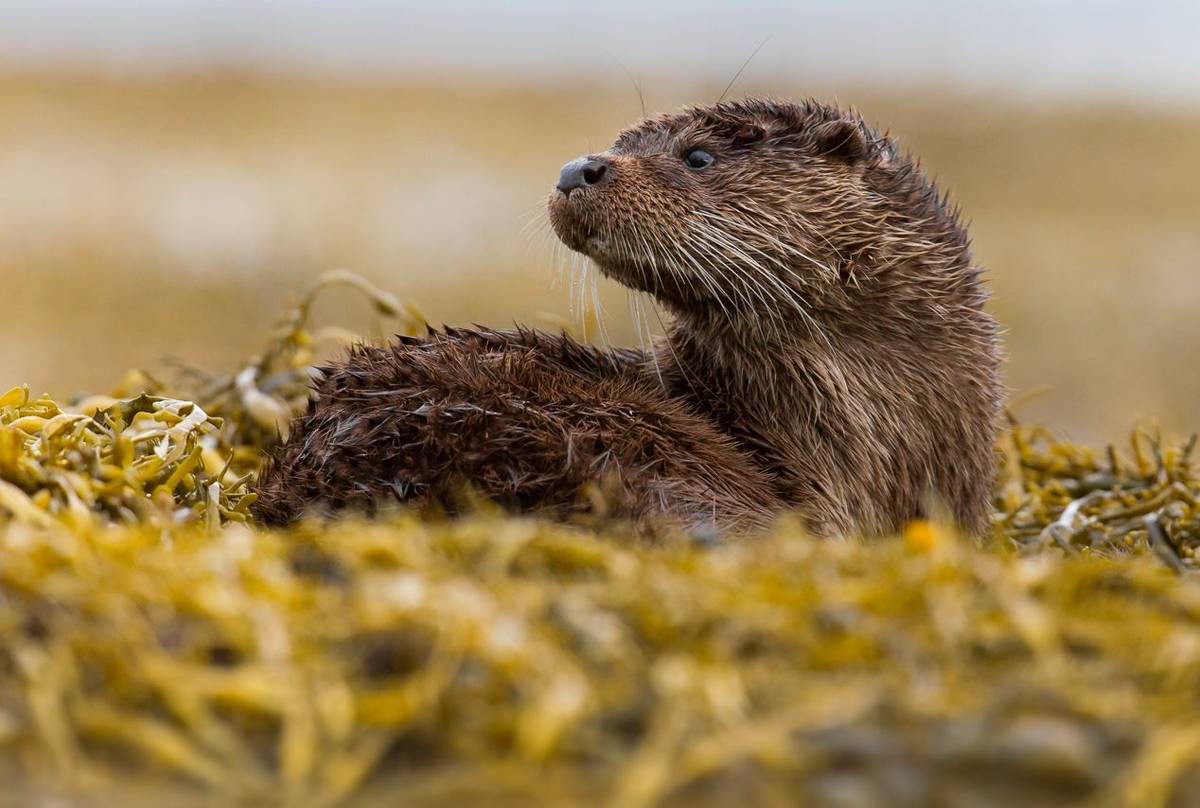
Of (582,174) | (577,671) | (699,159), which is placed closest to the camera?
(577,671)

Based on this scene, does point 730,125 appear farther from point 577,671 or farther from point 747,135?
point 577,671

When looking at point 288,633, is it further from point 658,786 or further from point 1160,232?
point 1160,232

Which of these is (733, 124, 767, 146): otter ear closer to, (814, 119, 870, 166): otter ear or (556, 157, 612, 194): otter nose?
(814, 119, 870, 166): otter ear

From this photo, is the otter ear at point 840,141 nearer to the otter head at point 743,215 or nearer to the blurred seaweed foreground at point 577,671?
the otter head at point 743,215

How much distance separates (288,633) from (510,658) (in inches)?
9.3

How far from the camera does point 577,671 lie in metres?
1.47

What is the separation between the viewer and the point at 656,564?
1709 mm

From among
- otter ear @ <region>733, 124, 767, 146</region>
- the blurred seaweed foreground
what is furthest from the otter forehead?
the blurred seaweed foreground

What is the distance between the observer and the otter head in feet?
9.75

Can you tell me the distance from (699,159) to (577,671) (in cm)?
188

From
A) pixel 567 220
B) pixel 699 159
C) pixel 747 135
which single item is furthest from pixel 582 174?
pixel 747 135

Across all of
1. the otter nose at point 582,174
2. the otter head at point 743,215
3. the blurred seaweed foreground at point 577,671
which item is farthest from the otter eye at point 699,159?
the blurred seaweed foreground at point 577,671

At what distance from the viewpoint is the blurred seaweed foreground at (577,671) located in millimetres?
1366

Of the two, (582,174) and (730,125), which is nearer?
(582,174)
